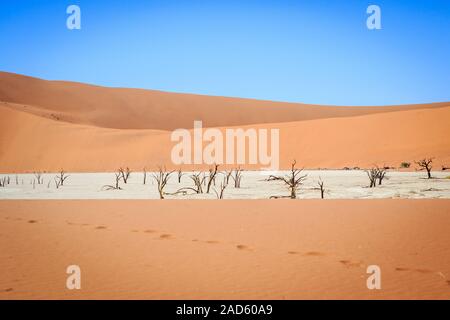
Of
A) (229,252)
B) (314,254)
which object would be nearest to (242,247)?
(229,252)

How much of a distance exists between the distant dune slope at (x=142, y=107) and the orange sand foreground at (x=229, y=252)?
157 feet

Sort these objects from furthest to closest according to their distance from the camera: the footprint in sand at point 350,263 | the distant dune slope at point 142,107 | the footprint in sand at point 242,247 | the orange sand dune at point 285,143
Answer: the distant dune slope at point 142,107
the orange sand dune at point 285,143
the footprint in sand at point 242,247
the footprint in sand at point 350,263

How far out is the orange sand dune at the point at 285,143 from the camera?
27.8 meters

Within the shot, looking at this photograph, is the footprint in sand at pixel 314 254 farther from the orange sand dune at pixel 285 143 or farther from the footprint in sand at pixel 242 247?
the orange sand dune at pixel 285 143

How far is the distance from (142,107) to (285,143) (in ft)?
Answer: 136

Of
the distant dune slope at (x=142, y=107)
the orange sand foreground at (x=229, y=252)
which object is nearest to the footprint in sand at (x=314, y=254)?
the orange sand foreground at (x=229, y=252)

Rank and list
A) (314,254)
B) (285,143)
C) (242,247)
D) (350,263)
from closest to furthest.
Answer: (350,263) < (314,254) < (242,247) < (285,143)

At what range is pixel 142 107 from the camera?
67500mm

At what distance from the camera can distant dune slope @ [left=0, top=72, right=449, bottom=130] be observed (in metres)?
58.0

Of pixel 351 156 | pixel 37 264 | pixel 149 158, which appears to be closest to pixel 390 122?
pixel 351 156

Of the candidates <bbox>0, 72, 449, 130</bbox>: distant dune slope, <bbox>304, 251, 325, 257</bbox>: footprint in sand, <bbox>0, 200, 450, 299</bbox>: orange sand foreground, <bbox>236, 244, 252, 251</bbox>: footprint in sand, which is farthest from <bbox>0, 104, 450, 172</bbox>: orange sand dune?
<bbox>236, 244, 252, 251</bbox>: footprint in sand

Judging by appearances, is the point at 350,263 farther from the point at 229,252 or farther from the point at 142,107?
the point at 142,107
